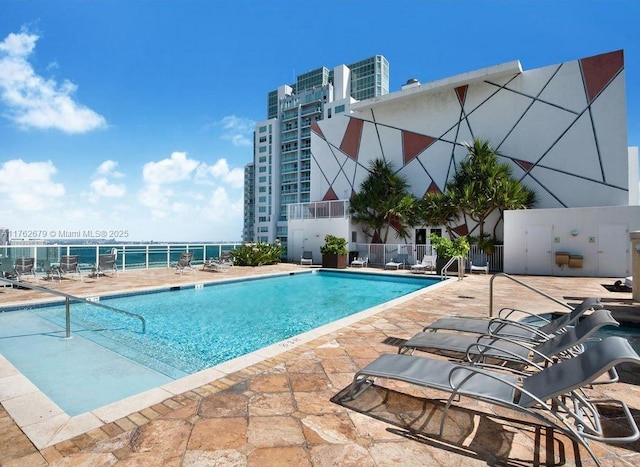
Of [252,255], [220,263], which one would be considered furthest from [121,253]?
[252,255]

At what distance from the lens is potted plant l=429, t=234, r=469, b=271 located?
1250cm

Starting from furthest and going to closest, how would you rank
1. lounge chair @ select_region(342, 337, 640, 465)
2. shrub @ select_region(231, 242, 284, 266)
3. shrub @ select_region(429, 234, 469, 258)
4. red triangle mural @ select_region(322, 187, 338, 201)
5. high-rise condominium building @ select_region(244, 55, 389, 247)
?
high-rise condominium building @ select_region(244, 55, 389, 247) < red triangle mural @ select_region(322, 187, 338, 201) < shrub @ select_region(231, 242, 284, 266) < shrub @ select_region(429, 234, 469, 258) < lounge chair @ select_region(342, 337, 640, 465)

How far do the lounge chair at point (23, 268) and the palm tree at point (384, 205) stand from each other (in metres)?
14.2

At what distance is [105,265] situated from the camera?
1236cm

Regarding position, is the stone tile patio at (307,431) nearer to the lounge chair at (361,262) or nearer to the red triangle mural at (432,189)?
the lounge chair at (361,262)

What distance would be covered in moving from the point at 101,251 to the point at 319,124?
16.5 metres

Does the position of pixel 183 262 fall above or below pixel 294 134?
below

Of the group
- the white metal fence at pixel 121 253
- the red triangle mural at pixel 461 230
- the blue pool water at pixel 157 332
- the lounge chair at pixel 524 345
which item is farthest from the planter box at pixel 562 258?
the white metal fence at pixel 121 253

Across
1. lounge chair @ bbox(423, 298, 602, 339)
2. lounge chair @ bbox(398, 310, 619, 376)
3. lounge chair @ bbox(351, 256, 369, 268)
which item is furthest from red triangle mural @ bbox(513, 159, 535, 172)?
lounge chair @ bbox(398, 310, 619, 376)

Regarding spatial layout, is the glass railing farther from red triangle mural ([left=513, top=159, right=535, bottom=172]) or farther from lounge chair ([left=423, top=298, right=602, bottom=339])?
red triangle mural ([left=513, top=159, right=535, bottom=172])

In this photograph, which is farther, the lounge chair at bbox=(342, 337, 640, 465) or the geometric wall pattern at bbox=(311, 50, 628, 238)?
the geometric wall pattern at bbox=(311, 50, 628, 238)

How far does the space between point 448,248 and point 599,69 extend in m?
11.1

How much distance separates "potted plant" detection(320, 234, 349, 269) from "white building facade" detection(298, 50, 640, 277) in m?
2.10

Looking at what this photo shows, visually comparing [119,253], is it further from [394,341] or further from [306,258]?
[394,341]
